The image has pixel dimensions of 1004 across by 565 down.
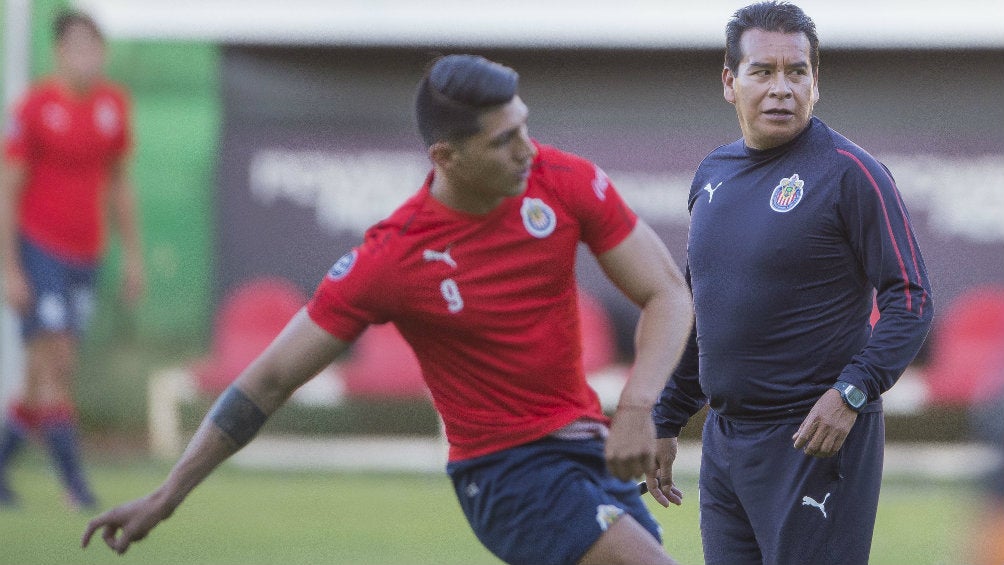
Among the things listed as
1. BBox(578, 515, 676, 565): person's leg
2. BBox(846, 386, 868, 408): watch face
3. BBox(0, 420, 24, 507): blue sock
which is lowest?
BBox(0, 420, 24, 507): blue sock

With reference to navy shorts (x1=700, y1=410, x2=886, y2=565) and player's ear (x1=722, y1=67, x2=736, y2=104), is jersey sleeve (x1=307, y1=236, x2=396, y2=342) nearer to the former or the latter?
navy shorts (x1=700, y1=410, x2=886, y2=565)

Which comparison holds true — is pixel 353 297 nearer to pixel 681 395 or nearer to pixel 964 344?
pixel 681 395

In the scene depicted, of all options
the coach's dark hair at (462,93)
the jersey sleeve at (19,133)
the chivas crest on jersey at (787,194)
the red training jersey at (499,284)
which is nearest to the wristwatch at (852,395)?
the chivas crest on jersey at (787,194)

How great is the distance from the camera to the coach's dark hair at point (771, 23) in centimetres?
458

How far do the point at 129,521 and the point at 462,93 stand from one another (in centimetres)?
144

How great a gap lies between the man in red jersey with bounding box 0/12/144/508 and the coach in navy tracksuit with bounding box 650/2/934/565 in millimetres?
5294

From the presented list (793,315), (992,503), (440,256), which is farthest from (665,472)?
(992,503)

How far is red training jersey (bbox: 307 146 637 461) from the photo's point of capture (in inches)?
161

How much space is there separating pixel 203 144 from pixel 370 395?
95.0 inches

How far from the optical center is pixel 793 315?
442 cm

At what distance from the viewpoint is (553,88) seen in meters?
12.8

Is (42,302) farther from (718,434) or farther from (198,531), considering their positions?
(718,434)

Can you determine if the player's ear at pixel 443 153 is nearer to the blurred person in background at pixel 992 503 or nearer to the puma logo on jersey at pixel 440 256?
the puma logo on jersey at pixel 440 256

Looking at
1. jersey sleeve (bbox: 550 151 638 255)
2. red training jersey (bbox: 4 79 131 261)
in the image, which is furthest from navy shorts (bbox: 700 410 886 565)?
red training jersey (bbox: 4 79 131 261)
